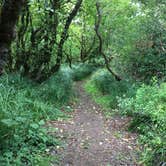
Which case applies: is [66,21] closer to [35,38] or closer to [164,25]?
[35,38]

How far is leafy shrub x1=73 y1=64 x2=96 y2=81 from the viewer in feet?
71.9

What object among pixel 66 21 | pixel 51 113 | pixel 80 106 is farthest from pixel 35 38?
pixel 51 113

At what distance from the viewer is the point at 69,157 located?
227 inches

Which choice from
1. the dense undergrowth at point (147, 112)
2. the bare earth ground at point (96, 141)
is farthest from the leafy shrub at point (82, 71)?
the bare earth ground at point (96, 141)

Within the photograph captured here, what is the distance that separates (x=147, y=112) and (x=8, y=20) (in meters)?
4.40

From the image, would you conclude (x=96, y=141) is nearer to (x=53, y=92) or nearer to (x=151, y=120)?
(x=151, y=120)

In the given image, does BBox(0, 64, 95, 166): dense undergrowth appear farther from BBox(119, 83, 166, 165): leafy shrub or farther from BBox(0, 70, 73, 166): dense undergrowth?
BBox(119, 83, 166, 165): leafy shrub

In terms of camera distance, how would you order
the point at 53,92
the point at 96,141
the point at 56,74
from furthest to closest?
1. the point at 56,74
2. the point at 53,92
3. the point at 96,141

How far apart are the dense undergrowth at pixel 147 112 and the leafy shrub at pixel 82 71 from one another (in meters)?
8.90

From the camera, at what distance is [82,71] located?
22.6m

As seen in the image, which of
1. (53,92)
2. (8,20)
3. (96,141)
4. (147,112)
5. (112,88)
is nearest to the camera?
(8,20)

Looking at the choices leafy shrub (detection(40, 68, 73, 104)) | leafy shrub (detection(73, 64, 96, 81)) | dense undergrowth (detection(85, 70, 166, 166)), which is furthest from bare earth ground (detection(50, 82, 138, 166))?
leafy shrub (detection(73, 64, 96, 81))

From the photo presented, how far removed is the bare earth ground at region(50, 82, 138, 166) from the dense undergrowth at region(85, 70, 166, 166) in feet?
0.99

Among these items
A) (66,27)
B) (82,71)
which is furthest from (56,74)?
(82,71)
